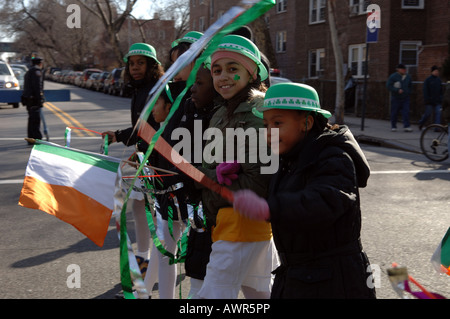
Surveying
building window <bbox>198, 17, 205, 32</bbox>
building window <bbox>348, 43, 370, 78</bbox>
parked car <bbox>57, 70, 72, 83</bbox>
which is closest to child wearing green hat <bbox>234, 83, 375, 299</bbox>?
building window <bbox>348, 43, 370, 78</bbox>

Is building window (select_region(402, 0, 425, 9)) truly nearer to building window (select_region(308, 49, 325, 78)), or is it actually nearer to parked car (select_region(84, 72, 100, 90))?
building window (select_region(308, 49, 325, 78))

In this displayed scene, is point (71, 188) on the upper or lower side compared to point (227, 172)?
lower

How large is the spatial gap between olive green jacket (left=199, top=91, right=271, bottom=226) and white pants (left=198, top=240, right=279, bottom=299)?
0.68 ft

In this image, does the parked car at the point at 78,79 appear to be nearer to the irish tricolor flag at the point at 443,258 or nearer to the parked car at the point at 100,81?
the parked car at the point at 100,81

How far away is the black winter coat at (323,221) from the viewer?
87.4 inches

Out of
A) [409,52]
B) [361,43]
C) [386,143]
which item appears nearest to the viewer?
[386,143]

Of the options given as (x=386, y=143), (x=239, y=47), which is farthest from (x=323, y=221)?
(x=386, y=143)

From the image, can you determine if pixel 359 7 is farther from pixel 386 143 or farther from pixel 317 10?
pixel 386 143

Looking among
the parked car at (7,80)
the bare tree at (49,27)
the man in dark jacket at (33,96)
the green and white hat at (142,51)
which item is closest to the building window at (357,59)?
the parked car at (7,80)

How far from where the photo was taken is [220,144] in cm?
292

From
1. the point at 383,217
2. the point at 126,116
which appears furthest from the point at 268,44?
the point at 383,217

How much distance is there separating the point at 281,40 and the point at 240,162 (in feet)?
116

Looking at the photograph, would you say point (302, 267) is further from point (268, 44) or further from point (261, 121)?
point (268, 44)

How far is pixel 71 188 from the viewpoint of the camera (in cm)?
324
